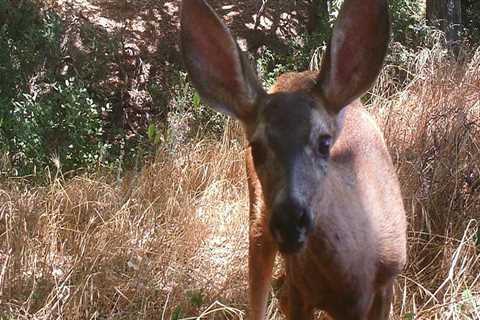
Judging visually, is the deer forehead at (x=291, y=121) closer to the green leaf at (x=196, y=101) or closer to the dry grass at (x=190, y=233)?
the dry grass at (x=190, y=233)

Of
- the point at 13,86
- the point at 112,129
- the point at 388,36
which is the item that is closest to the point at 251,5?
the point at 112,129

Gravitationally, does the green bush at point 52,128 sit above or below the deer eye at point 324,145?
below

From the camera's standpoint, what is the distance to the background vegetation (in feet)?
15.4

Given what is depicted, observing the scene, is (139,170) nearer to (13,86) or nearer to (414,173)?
(13,86)

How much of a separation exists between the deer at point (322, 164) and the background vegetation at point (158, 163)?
1.10 metres

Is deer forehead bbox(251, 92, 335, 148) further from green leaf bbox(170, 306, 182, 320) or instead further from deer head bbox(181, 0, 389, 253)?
green leaf bbox(170, 306, 182, 320)

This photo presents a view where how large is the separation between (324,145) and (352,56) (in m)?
0.41

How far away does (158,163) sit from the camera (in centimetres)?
603

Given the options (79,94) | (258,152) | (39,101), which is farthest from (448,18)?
(258,152)

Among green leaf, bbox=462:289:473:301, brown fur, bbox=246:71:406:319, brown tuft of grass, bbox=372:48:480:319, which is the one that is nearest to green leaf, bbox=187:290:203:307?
brown fur, bbox=246:71:406:319

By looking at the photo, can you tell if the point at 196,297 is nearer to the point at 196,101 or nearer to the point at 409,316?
the point at 409,316

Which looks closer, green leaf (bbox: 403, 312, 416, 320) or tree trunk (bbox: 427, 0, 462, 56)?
green leaf (bbox: 403, 312, 416, 320)

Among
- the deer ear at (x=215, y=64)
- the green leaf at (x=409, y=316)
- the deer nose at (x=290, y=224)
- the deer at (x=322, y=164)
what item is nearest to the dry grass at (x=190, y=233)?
the green leaf at (x=409, y=316)

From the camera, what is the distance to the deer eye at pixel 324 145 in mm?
2883
